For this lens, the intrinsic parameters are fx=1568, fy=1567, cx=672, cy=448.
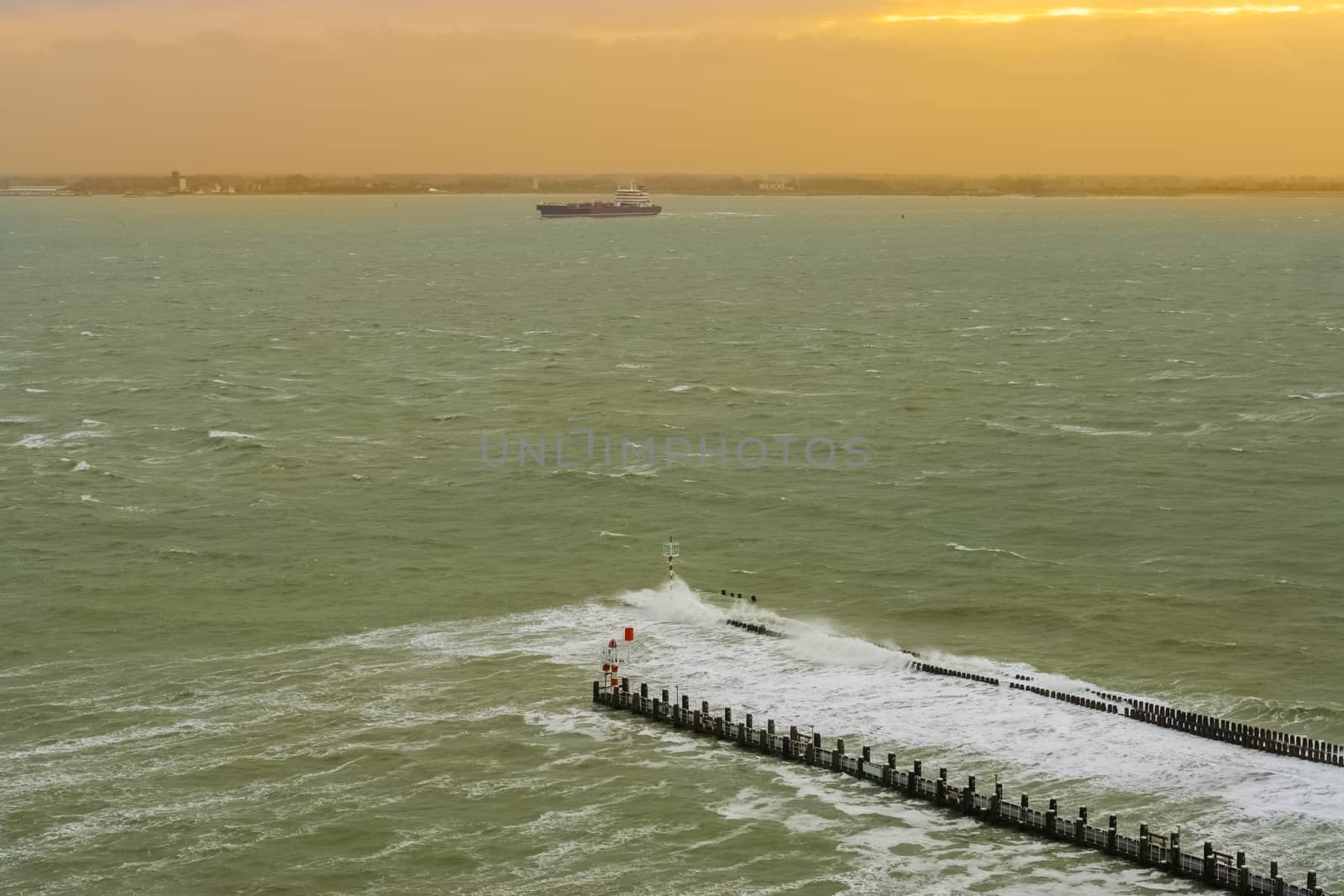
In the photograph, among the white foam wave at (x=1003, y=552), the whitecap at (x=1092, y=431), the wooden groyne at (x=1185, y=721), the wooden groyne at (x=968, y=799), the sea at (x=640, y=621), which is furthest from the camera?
the whitecap at (x=1092, y=431)

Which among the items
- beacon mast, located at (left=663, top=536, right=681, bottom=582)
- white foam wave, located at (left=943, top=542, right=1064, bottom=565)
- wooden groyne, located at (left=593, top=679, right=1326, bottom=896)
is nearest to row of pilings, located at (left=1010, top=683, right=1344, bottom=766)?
wooden groyne, located at (left=593, top=679, right=1326, bottom=896)

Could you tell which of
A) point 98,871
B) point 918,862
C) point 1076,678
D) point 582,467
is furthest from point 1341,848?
point 582,467

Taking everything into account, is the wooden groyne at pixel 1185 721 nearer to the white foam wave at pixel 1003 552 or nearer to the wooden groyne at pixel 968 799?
the wooden groyne at pixel 968 799

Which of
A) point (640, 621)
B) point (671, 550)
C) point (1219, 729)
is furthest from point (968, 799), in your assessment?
point (671, 550)

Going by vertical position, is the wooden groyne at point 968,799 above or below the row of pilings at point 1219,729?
below

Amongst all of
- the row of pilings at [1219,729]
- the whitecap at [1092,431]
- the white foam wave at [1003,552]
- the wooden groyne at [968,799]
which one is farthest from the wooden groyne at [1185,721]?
the whitecap at [1092,431]

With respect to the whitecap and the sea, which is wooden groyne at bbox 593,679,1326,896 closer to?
the sea

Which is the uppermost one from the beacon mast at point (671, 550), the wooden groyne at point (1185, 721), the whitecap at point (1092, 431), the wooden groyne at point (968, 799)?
the whitecap at point (1092, 431)
